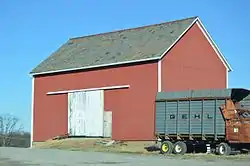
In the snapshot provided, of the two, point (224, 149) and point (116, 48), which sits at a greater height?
point (116, 48)

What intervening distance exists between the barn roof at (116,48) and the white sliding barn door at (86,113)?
90.9 inches

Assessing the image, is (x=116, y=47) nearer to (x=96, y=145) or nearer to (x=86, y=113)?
(x=86, y=113)

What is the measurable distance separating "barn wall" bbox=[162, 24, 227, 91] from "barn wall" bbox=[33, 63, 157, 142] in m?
1.40

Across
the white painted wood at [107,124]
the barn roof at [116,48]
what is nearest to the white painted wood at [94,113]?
the white painted wood at [107,124]

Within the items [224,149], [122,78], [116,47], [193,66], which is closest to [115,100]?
[122,78]

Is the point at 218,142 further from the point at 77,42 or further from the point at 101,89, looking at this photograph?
the point at 77,42

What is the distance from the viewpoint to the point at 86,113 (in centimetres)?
4153

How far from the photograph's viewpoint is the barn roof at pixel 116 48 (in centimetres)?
3900

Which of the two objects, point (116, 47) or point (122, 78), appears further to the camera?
Result: point (116, 47)

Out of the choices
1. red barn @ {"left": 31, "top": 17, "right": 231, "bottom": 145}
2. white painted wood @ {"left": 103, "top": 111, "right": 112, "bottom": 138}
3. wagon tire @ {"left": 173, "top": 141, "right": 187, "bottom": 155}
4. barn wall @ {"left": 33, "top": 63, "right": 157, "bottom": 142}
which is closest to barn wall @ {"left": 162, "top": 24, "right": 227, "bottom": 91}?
red barn @ {"left": 31, "top": 17, "right": 231, "bottom": 145}

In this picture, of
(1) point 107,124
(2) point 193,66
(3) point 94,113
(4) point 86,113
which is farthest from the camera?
(4) point 86,113

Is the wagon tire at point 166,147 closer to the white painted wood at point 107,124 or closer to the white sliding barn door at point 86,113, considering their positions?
the white painted wood at point 107,124

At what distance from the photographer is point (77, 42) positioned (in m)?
49.2

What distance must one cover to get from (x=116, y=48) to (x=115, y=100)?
5.15 m
